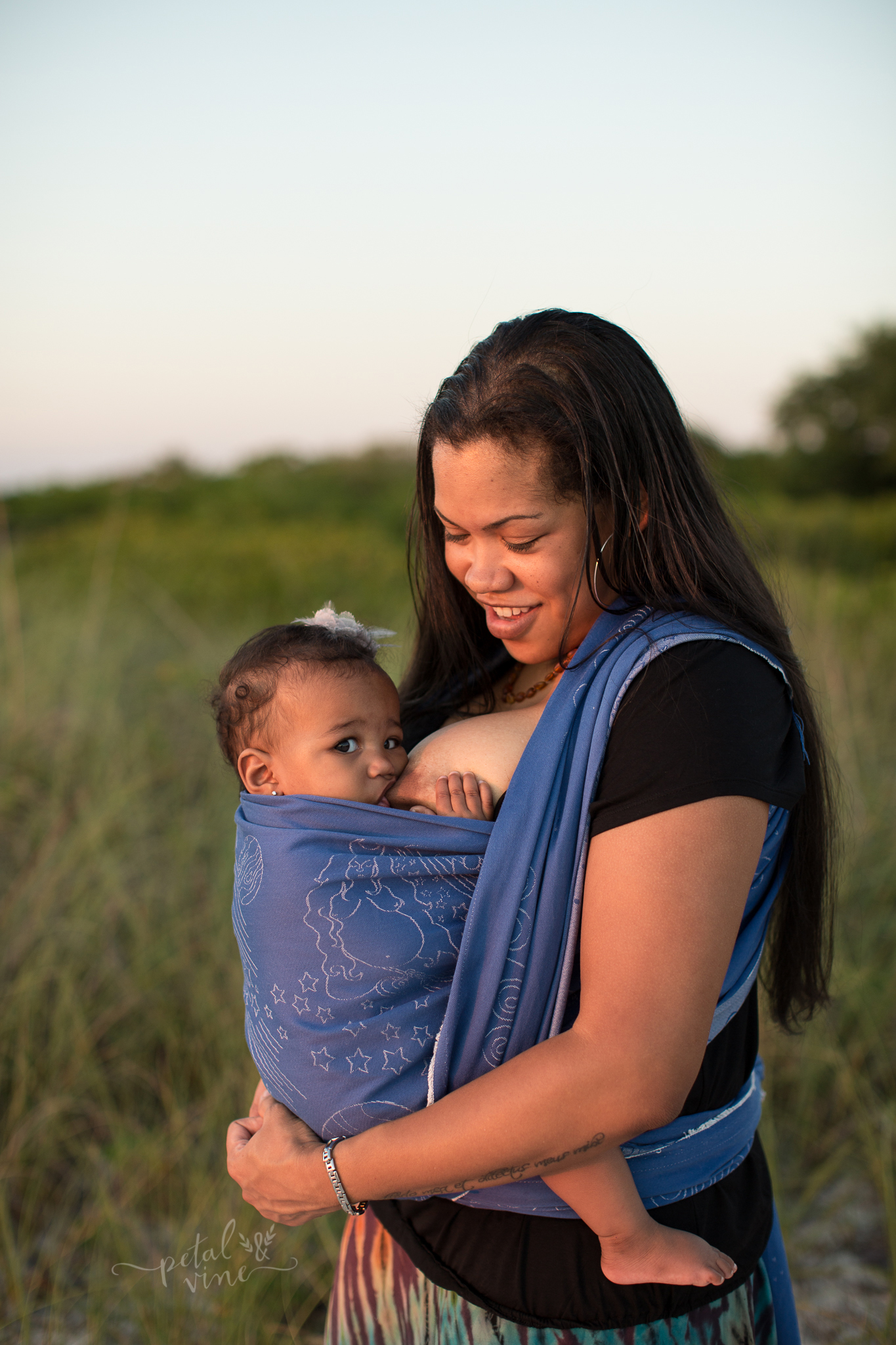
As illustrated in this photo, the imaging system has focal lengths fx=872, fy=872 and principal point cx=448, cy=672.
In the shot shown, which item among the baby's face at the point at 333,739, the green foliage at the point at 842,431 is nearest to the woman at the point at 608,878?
the baby's face at the point at 333,739

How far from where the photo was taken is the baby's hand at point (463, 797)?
115cm

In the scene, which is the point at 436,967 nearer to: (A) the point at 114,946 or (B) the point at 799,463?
(A) the point at 114,946

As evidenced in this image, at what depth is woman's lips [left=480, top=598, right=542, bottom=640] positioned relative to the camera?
1214mm

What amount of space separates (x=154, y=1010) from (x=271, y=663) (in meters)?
2.05

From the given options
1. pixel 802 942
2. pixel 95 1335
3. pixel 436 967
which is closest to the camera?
pixel 436 967

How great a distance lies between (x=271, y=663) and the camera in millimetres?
1422

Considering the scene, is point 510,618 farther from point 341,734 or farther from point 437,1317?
point 437,1317

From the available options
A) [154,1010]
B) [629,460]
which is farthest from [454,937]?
[154,1010]

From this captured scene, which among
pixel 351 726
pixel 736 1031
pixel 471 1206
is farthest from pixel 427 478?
pixel 471 1206

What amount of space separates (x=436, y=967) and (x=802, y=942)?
638mm

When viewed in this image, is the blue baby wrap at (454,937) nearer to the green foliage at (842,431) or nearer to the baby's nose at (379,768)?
the baby's nose at (379,768)

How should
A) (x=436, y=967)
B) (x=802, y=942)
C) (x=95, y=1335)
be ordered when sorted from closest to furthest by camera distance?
(x=436, y=967)
(x=802, y=942)
(x=95, y=1335)

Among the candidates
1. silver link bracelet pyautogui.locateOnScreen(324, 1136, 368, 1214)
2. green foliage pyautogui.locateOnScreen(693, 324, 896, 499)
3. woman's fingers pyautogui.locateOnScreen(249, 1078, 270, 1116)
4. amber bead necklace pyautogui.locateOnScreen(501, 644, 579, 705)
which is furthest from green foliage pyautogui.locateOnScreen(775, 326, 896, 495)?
silver link bracelet pyautogui.locateOnScreen(324, 1136, 368, 1214)

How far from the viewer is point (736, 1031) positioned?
1202 mm
